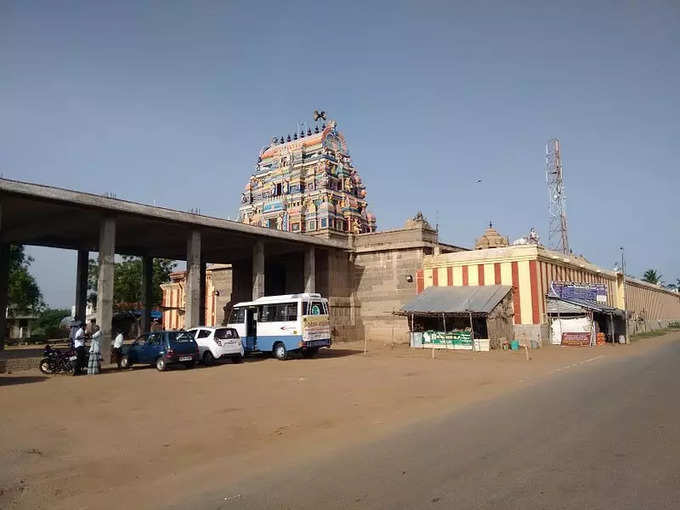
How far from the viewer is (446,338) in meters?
29.0

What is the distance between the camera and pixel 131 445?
7.73m

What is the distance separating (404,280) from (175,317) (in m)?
27.8

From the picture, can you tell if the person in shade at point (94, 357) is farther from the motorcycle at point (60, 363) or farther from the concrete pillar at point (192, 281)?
the concrete pillar at point (192, 281)

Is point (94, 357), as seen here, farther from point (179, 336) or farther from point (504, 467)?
point (504, 467)

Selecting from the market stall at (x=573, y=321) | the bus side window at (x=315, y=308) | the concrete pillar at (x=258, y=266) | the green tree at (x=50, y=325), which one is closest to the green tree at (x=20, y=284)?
the green tree at (x=50, y=325)

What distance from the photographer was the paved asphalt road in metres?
4.96

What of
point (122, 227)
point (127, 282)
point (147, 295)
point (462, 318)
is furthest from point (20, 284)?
point (462, 318)

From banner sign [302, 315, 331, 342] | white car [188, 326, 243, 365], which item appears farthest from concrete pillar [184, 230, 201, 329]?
banner sign [302, 315, 331, 342]

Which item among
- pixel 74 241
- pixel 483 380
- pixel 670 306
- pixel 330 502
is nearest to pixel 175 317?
pixel 74 241

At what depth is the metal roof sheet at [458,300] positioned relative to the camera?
91.5 ft

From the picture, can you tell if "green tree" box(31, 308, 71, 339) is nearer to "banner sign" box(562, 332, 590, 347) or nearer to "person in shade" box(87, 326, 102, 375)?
"person in shade" box(87, 326, 102, 375)

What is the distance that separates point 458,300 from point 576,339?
7125 mm

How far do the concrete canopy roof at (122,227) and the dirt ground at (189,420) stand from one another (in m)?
6.81

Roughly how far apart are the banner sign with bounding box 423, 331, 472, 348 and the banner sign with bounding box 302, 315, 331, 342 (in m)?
8.65
